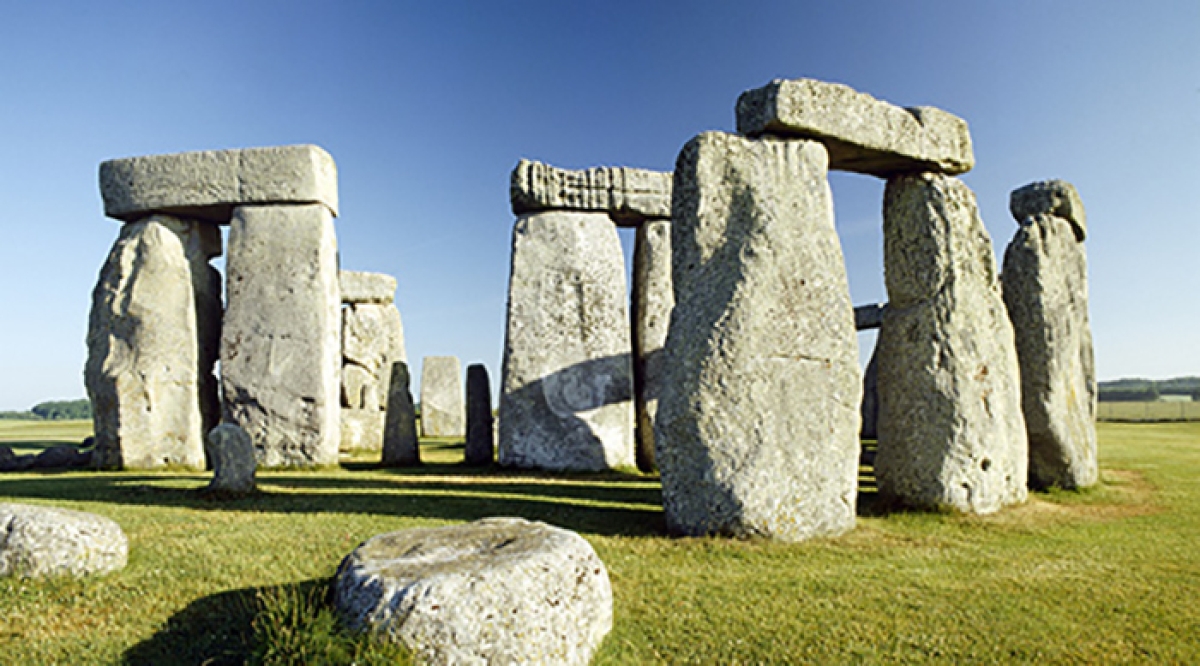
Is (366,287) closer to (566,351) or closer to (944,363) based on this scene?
(566,351)

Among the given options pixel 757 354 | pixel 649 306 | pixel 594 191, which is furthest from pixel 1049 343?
pixel 594 191

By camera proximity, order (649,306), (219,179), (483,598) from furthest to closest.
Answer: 1. (649,306)
2. (219,179)
3. (483,598)

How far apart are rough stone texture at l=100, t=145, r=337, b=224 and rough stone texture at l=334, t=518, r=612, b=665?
8047 millimetres

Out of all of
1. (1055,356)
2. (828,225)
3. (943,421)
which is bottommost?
(943,421)

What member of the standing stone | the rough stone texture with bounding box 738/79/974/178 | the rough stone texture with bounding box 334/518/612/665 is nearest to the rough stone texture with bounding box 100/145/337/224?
the rough stone texture with bounding box 738/79/974/178

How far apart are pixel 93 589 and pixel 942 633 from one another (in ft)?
15.0

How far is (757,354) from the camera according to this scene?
5.65 metres

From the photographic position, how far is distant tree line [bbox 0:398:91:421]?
44.8 meters

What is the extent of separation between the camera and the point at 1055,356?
849 cm

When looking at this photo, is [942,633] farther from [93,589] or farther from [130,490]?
[130,490]

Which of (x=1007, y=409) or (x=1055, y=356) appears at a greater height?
(x=1055, y=356)

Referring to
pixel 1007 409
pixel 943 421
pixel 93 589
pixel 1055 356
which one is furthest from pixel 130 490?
pixel 1055 356

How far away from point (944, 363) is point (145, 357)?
9.69m

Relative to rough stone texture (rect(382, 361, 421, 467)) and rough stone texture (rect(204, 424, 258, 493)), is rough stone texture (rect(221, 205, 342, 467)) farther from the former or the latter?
rough stone texture (rect(204, 424, 258, 493))
